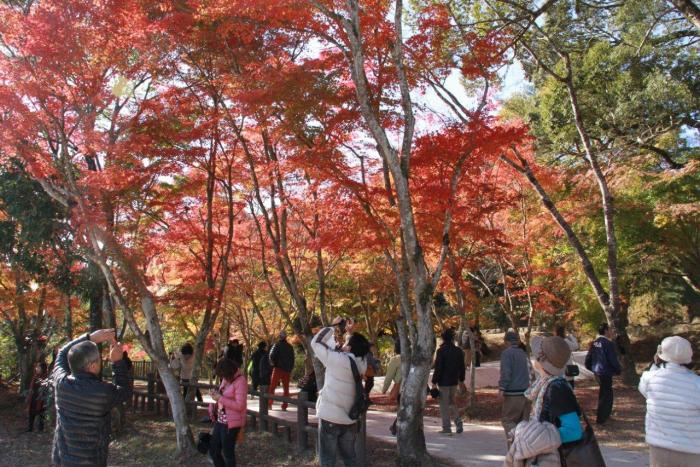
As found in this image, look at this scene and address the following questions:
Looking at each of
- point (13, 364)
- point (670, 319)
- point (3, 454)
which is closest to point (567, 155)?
point (670, 319)

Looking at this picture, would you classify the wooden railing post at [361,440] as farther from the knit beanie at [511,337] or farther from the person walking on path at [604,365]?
the person walking on path at [604,365]

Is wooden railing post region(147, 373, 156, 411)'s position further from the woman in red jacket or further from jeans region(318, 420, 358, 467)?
jeans region(318, 420, 358, 467)

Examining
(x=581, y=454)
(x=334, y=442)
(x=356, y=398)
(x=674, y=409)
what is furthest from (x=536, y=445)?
(x=334, y=442)

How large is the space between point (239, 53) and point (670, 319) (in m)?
20.6

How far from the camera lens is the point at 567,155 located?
17562mm

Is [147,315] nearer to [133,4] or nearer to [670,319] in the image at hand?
[133,4]

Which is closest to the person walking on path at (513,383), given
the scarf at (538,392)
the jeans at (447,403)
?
the jeans at (447,403)

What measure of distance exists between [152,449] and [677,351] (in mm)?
7976

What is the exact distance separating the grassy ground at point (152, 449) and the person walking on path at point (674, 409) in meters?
3.21

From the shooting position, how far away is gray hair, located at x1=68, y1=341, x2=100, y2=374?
12.7 ft

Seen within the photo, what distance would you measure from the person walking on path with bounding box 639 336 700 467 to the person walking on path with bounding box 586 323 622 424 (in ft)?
15.7

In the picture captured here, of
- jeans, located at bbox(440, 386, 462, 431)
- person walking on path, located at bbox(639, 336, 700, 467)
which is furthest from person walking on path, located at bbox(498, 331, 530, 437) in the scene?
person walking on path, located at bbox(639, 336, 700, 467)

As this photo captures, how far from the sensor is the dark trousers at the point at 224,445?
5.65 meters

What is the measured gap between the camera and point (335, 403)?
5137mm
